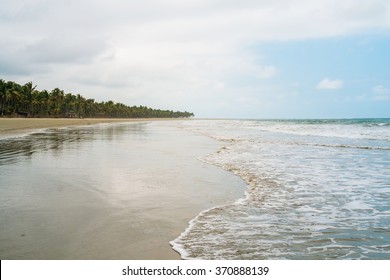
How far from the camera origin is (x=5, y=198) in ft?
22.2

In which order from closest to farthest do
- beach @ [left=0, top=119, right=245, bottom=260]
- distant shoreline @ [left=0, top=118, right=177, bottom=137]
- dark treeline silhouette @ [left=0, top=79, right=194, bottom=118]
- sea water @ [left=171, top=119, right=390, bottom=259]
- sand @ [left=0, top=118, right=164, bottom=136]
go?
beach @ [left=0, top=119, right=245, bottom=260] < sea water @ [left=171, top=119, right=390, bottom=259] < sand @ [left=0, top=118, right=164, bottom=136] < distant shoreline @ [left=0, top=118, right=177, bottom=137] < dark treeline silhouette @ [left=0, top=79, right=194, bottom=118]

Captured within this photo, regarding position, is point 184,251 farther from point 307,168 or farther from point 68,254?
point 307,168

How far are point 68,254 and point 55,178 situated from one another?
535 cm

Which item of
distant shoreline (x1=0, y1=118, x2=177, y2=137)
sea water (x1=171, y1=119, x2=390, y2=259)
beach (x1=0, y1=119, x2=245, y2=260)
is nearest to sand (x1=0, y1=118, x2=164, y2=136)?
distant shoreline (x1=0, y1=118, x2=177, y2=137)

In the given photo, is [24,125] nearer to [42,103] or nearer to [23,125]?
[23,125]

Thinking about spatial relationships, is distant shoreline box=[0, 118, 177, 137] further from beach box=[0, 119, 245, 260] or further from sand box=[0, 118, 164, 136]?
beach box=[0, 119, 245, 260]

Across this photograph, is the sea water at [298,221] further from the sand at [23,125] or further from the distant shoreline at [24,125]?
the sand at [23,125]

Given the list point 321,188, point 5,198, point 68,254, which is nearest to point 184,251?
point 68,254

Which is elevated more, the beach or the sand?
the sand

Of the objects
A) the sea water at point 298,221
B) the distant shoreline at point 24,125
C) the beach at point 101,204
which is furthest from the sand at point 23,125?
the sea water at point 298,221

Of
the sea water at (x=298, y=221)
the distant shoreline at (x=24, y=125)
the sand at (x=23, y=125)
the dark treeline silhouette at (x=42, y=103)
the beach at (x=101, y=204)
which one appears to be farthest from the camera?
the dark treeline silhouette at (x=42, y=103)

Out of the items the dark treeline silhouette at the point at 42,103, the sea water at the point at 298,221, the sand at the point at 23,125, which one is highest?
the dark treeline silhouette at the point at 42,103

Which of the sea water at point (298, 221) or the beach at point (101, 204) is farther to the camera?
the sea water at point (298, 221)

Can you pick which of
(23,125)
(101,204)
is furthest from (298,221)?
(23,125)
